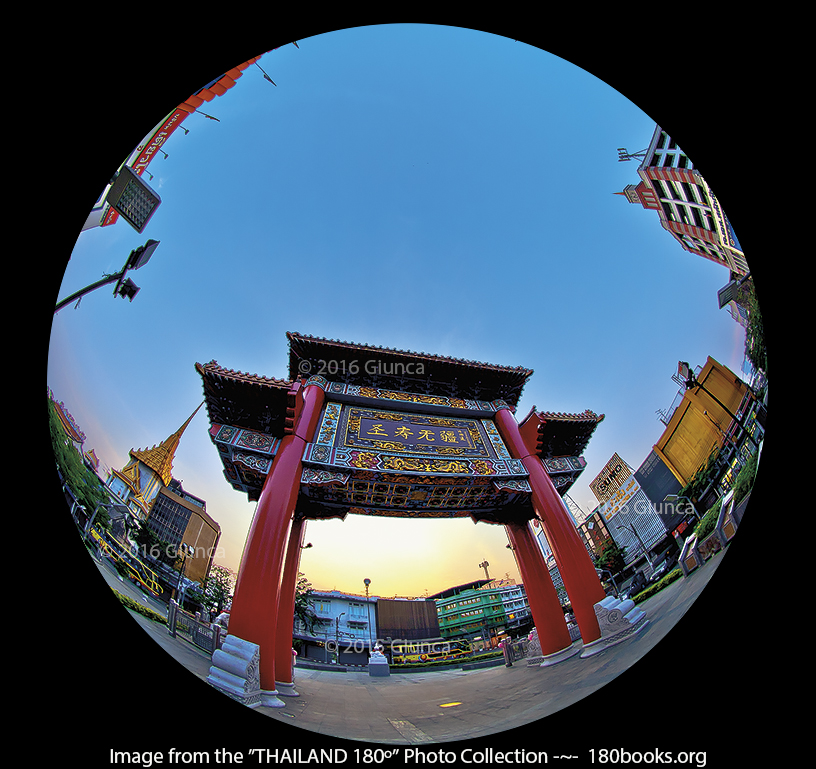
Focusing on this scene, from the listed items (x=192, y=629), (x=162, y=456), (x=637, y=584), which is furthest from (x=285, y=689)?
(x=637, y=584)

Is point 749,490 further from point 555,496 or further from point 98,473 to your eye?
point 98,473

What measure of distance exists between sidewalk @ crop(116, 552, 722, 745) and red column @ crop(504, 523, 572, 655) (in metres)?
0.32

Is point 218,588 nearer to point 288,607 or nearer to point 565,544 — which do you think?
point 288,607

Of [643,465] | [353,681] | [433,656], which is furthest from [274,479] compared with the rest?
[643,465]

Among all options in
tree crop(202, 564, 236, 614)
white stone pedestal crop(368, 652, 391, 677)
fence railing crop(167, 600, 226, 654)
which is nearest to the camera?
fence railing crop(167, 600, 226, 654)

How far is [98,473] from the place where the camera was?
111 inches

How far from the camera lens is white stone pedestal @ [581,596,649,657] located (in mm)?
2553

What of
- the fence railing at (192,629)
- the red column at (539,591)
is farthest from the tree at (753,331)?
the fence railing at (192,629)

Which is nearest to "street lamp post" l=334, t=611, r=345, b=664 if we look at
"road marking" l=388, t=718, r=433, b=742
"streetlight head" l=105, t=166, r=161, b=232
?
"road marking" l=388, t=718, r=433, b=742

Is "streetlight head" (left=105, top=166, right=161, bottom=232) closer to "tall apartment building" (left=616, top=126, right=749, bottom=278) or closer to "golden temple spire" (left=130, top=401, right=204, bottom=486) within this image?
"golden temple spire" (left=130, top=401, right=204, bottom=486)

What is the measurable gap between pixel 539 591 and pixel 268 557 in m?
3.19

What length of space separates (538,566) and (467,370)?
343 cm

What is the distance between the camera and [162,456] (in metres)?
3.23

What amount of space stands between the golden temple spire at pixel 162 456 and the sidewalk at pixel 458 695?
1.22m
